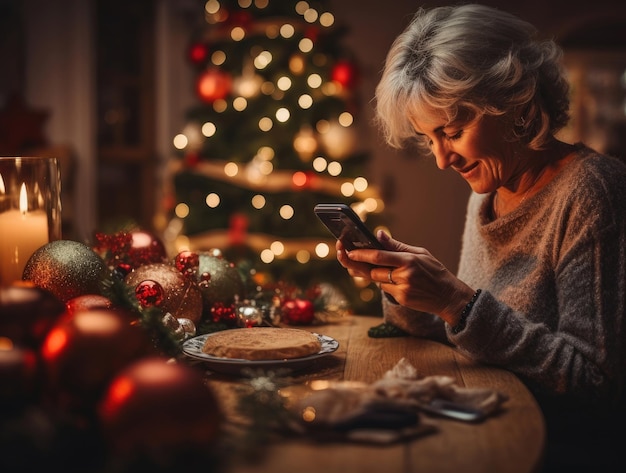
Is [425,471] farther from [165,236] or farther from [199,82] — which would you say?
[165,236]

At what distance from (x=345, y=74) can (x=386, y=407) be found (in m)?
3.31

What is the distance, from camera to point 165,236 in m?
4.55

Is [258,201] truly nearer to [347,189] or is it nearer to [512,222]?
[347,189]

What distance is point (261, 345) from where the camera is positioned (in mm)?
1195

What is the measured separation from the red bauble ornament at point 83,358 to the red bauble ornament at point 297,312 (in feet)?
2.38

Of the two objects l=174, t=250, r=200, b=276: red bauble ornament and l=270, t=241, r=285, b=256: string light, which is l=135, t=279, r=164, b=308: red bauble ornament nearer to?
l=174, t=250, r=200, b=276: red bauble ornament

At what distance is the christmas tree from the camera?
4023mm

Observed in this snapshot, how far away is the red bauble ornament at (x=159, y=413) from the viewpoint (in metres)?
0.78

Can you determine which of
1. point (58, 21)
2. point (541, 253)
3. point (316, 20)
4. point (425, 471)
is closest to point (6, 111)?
point (58, 21)

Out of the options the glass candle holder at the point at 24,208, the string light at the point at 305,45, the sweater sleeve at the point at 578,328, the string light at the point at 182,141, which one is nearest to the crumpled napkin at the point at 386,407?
the sweater sleeve at the point at 578,328

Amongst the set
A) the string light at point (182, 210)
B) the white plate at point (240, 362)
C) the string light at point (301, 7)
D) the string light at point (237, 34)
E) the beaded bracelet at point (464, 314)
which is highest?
the string light at point (301, 7)

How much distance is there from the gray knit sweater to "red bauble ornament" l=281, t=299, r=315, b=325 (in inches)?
7.0

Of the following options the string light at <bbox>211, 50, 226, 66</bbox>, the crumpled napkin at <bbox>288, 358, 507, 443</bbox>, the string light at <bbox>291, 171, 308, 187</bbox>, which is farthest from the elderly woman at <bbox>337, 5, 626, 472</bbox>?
the string light at <bbox>211, 50, 226, 66</bbox>

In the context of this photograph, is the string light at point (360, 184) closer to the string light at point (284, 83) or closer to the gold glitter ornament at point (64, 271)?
the string light at point (284, 83)
